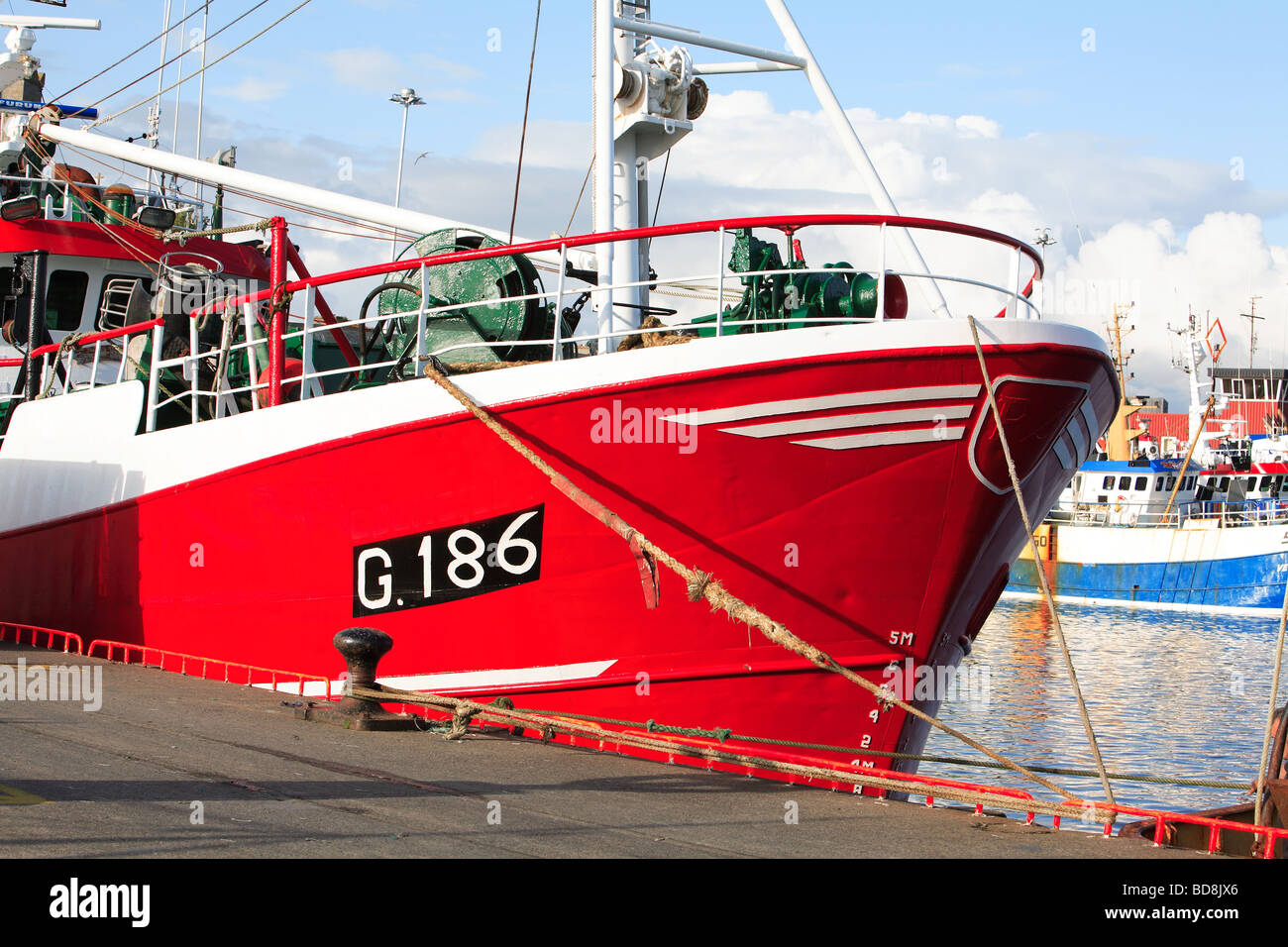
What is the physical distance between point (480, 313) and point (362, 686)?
116 inches

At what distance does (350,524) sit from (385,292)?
2.17 metres

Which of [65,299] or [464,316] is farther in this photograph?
[65,299]

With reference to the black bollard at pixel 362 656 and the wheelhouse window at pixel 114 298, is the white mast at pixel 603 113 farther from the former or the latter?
the wheelhouse window at pixel 114 298

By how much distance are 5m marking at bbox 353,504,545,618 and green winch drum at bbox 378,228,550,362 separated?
1.44m

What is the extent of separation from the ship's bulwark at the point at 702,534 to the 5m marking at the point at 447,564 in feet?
0.05

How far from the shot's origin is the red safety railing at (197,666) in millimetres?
8781

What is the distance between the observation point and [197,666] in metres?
9.81

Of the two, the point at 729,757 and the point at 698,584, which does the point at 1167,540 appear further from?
the point at 729,757

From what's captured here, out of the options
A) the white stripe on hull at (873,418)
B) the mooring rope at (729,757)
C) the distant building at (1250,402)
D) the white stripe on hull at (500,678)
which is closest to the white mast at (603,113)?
the white stripe on hull at (873,418)

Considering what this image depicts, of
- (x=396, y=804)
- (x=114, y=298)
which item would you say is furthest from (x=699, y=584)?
(x=114, y=298)

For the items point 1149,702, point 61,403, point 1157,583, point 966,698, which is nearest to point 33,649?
point 61,403

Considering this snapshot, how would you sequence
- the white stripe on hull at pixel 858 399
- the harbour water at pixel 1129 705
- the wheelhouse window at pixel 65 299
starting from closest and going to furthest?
the white stripe on hull at pixel 858 399
the harbour water at pixel 1129 705
the wheelhouse window at pixel 65 299

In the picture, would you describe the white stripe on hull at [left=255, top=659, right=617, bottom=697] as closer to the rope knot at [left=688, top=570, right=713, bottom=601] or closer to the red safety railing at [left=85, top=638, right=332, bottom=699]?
the red safety railing at [left=85, top=638, right=332, bottom=699]

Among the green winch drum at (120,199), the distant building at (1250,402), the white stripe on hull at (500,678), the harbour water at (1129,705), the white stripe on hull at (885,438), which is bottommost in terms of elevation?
the harbour water at (1129,705)
